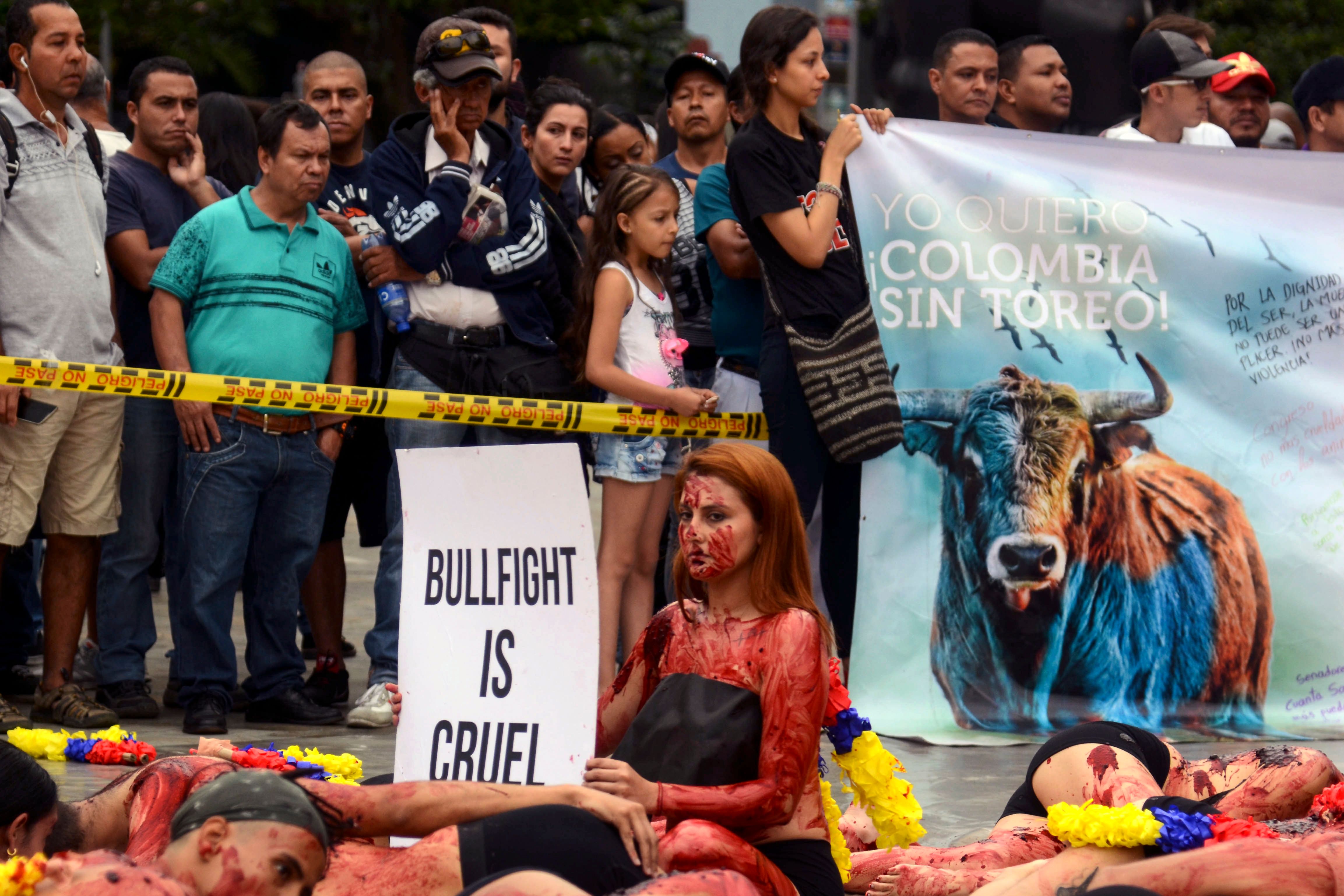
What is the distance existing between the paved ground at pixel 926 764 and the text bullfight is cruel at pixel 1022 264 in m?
1.55

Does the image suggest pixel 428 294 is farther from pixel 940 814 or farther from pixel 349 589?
pixel 349 589

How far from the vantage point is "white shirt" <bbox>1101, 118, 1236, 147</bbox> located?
684 centimetres

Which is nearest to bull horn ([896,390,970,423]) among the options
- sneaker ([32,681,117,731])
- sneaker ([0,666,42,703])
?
sneaker ([32,681,117,731])

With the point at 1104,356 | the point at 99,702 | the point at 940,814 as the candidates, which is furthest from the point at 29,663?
the point at 1104,356

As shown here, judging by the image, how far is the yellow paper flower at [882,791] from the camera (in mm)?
3979

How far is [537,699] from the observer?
3.57m

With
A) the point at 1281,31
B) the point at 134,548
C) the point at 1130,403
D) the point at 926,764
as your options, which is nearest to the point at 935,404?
the point at 1130,403

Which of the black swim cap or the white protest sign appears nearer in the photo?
the black swim cap

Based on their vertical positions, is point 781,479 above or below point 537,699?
above

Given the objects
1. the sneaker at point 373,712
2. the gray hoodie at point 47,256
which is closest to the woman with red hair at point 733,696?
the sneaker at point 373,712

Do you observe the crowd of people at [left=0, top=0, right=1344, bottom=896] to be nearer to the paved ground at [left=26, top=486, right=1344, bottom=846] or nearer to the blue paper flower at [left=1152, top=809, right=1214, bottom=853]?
the paved ground at [left=26, top=486, right=1344, bottom=846]

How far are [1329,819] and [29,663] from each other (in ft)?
17.2

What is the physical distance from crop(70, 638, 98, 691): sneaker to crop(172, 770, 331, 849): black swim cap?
3164 mm

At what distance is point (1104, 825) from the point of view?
372 centimetres
